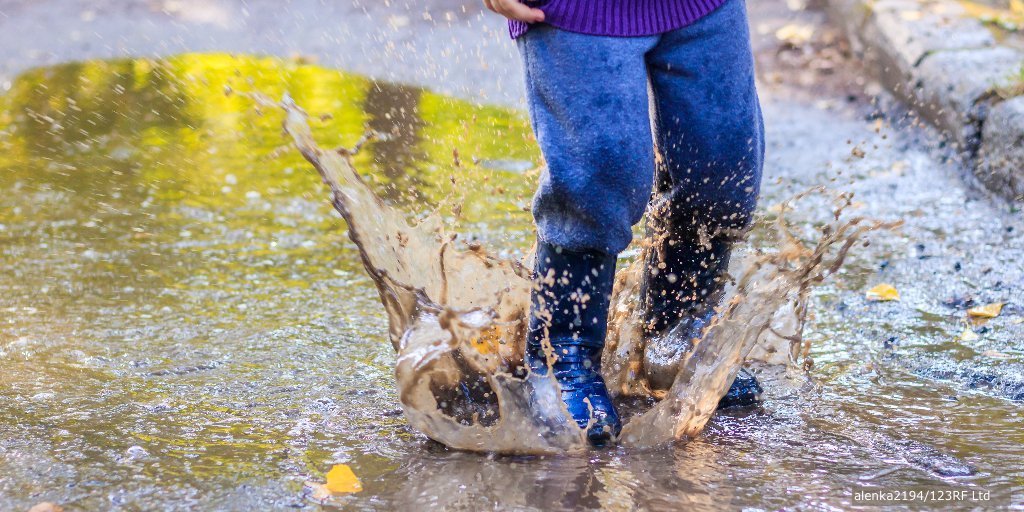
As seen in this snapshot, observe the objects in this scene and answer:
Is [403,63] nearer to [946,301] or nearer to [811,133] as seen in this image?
[811,133]

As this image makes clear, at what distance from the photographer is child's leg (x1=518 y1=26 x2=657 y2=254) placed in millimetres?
1956

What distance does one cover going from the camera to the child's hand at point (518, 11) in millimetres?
1937

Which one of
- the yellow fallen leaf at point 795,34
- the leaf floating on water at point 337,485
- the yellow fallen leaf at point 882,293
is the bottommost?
the leaf floating on water at point 337,485

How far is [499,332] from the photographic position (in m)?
2.35

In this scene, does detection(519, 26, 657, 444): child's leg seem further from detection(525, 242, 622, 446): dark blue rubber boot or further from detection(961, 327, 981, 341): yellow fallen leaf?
detection(961, 327, 981, 341): yellow fallen leaf

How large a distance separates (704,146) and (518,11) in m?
0.49

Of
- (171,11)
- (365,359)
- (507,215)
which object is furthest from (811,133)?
(171,11)

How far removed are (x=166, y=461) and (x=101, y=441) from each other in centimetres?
19

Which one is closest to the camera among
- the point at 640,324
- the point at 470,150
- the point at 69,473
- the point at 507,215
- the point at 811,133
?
the point at 69,473

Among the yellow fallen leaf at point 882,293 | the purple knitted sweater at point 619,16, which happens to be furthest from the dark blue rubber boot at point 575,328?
the yellow fallen leaf at point 882,293

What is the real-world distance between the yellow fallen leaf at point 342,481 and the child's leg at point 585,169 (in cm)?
45

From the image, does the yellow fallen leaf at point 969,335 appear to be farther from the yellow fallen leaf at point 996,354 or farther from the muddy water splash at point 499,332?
the muddy water splash at point 499,332

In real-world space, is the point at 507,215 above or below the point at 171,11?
below

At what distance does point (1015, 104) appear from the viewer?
13.8ft
